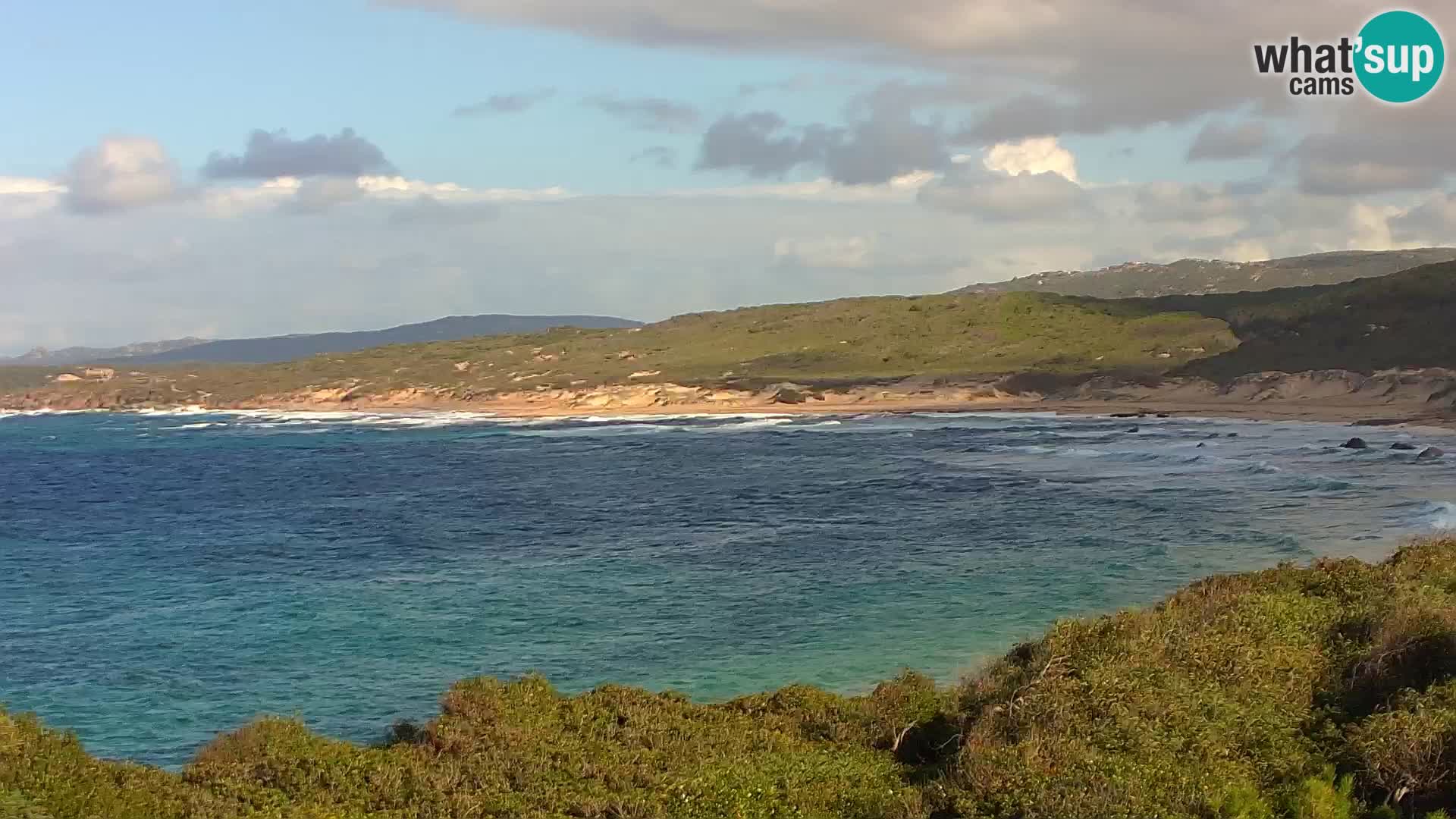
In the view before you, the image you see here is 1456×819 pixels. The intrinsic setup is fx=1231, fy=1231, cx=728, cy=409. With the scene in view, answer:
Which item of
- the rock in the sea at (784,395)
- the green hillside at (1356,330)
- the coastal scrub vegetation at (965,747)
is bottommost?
the coastal scrub vegetation at (965,747)

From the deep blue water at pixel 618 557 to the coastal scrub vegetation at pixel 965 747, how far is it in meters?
7.09

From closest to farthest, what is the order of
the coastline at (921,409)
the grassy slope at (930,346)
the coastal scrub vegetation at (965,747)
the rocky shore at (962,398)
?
the coastal scrub vegetation at (965,747)
the coastline at (921,409)
the rocky shore at (962,398)
the grassy slope at (930,346)

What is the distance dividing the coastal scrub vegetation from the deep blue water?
23.3ft

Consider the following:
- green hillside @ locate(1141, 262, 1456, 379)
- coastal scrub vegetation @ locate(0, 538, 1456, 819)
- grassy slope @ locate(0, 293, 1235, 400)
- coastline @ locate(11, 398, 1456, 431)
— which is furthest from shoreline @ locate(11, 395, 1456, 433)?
coastal scrub vegetation @ locate(0, 538, 1456, 819)

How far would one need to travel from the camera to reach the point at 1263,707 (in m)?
14.8

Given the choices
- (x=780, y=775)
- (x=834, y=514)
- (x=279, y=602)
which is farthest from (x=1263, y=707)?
(x=834, y=514)

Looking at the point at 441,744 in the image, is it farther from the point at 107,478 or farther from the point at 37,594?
the point at 107,478

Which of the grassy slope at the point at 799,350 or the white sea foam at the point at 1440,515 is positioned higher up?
the grassy slope at the point at 799,350

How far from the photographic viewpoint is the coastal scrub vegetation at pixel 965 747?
12.2 meters

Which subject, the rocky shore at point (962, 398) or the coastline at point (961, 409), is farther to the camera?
the rocky shore at point (962, 398)

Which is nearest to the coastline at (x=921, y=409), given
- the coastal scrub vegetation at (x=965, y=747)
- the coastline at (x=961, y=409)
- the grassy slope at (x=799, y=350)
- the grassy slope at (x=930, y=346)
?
the coastline at (x=961, y=409)

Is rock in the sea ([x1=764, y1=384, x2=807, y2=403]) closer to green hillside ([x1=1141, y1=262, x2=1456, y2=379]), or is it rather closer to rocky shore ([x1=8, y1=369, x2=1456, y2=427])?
rocky shore ([x1=8, y1=369, x2=1456, y2=427])

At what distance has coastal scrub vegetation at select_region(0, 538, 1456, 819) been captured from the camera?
12.2m

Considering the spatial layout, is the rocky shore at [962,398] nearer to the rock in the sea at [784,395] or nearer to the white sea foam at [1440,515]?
the rock in the sea at [784,395]
